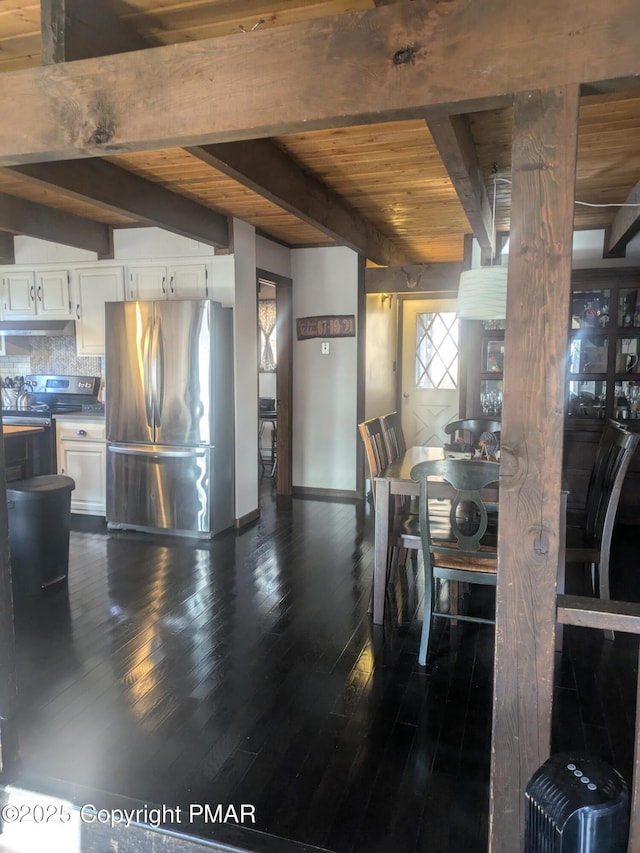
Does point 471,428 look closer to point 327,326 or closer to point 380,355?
point 327,326

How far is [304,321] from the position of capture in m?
5.53

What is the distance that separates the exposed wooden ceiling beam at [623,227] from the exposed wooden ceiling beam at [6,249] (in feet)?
15.5

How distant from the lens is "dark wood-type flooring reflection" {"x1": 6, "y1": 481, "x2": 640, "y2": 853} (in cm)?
173

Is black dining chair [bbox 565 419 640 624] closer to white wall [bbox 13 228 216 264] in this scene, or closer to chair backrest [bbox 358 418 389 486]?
chair backrest [bbox 358 418 389 486]

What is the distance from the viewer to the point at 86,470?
4711mm

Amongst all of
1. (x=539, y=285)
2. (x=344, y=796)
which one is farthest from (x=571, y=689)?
(x=539, y=285)

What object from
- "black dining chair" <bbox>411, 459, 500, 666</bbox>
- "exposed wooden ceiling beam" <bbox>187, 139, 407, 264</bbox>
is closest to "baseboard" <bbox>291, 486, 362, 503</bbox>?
"exposed wooden ceiling beam" <bbox>187, 139, 407, 264</bbox>

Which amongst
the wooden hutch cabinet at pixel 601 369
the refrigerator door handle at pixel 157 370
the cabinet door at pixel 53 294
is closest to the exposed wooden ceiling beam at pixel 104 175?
the refrigerator door handle at pixel 157 370

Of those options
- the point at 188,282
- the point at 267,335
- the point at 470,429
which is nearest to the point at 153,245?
the point at 188,282

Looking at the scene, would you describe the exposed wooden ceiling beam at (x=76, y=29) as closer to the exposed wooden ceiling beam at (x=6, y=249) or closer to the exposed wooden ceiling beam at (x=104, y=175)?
the exposed wooden ceiling beam at (x=104, y=175)

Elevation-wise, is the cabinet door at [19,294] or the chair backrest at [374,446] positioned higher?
the cabinet door at [19,294]

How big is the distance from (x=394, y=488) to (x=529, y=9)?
196cm

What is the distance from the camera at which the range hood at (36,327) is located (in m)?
4.84

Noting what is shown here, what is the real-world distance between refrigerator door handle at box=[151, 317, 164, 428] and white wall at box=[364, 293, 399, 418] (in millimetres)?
2208
